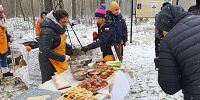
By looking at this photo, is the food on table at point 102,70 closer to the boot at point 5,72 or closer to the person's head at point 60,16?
the person's head at point 60,16

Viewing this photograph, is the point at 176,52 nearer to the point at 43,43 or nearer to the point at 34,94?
the point at 34,94

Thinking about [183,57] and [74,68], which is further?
[74,68]

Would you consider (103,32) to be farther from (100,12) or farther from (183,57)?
(183,57)

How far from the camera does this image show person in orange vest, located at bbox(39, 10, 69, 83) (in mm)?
4344

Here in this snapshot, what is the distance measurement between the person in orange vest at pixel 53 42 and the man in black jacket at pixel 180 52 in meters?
2.09

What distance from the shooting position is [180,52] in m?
2.48

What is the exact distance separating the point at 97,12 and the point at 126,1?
3004 centimetres

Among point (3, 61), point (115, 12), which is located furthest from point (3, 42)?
point (115, 12)

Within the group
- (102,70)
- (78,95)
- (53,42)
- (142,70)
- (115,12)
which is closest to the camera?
(78,95)

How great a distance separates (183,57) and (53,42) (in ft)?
7.94

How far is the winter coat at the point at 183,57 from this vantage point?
8.11ft

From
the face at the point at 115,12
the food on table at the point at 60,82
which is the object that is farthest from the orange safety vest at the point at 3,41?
the food on table at the point at 60,82

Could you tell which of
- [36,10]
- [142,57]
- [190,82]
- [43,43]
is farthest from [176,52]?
[36,10]

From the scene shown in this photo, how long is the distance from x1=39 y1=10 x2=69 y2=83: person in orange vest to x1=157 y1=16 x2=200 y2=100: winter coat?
216 centimetres
